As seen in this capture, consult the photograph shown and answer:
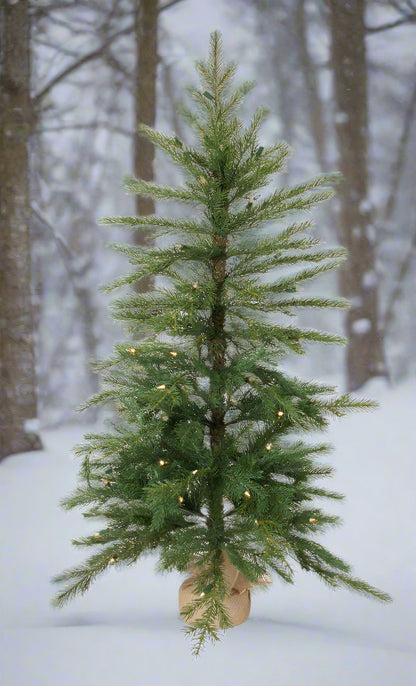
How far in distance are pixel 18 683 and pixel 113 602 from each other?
0.50 m

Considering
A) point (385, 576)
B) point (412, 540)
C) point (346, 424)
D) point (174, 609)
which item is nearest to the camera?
point (174, 609)

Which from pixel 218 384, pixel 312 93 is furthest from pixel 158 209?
pixel 218 384

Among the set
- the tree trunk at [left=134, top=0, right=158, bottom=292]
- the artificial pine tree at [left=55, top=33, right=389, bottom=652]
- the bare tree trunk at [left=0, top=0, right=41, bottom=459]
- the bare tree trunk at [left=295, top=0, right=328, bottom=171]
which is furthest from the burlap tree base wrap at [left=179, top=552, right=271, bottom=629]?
the bare tree trunk at [left=295, top=0, right=328, bottom=171]

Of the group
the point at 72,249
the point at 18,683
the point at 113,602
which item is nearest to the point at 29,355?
the point at 72,249

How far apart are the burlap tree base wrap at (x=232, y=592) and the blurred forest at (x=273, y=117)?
1656 millimetres

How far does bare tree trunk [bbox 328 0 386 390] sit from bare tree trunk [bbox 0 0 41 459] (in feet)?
5.14

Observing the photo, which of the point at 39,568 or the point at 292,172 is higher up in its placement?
the point at 292,172

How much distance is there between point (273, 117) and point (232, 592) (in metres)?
2.59

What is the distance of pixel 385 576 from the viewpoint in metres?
2.43

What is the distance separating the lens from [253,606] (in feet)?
7.37

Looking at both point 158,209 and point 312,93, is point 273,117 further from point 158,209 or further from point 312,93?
point 158,209

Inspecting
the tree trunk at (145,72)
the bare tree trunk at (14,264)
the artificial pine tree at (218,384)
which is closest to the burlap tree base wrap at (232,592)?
the artificial pine tree at (218,384)

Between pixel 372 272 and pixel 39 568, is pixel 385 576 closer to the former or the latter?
pixel 39 568

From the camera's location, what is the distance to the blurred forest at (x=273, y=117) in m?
3.25
